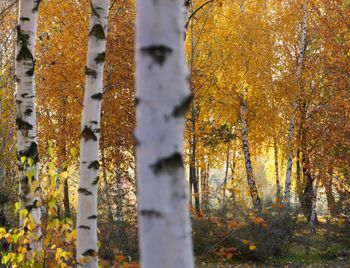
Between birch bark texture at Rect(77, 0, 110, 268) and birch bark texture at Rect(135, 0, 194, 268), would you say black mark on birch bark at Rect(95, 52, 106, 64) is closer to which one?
birch bark texture at Rect(77, 0, 110, 268)

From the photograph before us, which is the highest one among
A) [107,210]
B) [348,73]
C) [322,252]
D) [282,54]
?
[282,54]

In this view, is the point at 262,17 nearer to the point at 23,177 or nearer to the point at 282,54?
the point at 282,54

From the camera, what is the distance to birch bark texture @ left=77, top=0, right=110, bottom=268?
403 centimetres

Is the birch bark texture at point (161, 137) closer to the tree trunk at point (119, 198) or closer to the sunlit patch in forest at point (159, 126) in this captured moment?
the sunlit patch in forest at point (159, 126)

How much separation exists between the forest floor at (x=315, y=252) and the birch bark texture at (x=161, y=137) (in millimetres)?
10847

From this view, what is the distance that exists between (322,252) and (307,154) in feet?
16.5

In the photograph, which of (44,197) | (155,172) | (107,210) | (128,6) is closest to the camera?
(155,172)

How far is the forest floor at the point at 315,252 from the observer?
12555 mm

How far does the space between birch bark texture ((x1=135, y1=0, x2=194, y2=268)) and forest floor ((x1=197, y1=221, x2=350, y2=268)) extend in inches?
427

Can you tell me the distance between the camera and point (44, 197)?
4.29 m

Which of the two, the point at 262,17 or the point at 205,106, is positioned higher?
the point at 262,17

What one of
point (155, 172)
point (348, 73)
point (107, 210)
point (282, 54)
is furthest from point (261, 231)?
point (155, 172)

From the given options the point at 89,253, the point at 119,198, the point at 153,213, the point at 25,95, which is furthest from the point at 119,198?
the point at 153,213

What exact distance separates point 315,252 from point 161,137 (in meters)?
13.7
